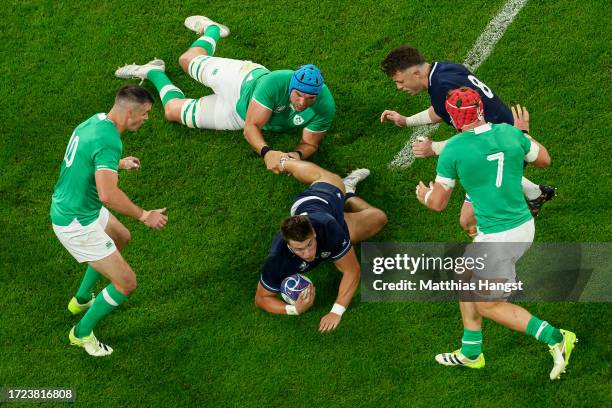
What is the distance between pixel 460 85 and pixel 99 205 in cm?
357

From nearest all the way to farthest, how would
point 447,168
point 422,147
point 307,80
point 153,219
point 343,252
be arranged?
point 447,168, point 153,219, point 422,147, point 343,252, point 307,80

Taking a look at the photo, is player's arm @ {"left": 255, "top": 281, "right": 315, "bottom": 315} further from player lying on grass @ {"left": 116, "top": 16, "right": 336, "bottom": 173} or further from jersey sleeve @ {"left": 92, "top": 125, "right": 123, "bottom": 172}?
jersey sleeve @ {"left": 92, "top": 125, "right": 123, "bottom": 172}

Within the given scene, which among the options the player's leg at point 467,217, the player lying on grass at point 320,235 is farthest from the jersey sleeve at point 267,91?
the player's leg at point 467,217

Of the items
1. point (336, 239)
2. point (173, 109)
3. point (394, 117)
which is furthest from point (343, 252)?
point (173, 109)

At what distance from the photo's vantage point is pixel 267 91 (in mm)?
9062

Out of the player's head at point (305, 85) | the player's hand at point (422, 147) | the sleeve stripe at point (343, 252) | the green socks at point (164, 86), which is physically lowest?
the sleeve stripe at point (343, 252)

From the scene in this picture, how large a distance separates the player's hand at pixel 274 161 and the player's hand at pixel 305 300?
4.46 ft

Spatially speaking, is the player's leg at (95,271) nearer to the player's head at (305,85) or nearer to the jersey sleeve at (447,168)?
the player's head at (305,85)

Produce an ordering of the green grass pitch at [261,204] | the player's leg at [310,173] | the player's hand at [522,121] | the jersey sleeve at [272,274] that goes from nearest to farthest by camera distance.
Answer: the player's hand at [522,121] < the jersey sleeve at [272,274] < the green grass pitch at [261,204] < the player's leg at [310,173]

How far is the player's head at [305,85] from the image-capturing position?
870cm

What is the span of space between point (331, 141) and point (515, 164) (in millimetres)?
3045

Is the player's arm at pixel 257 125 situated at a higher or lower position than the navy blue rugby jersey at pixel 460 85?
lower

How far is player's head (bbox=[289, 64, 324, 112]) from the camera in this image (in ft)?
28.6

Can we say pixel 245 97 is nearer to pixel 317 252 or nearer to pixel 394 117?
pixel 394 117
